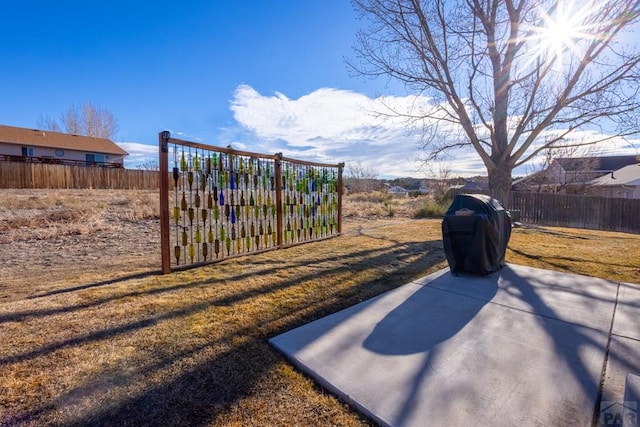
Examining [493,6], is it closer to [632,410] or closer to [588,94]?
[588,94]

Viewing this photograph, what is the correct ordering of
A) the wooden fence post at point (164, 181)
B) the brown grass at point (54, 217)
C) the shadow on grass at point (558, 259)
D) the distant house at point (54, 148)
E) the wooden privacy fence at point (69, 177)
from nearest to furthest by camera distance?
the wooden fence post at point (164, 181), the shadow on grass at point (558, 259), the brown grass at point (54, 217), the wooden privacy fence at point (69, 177), the distant house at point (54, 148)

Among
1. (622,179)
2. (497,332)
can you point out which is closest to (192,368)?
(497,332)

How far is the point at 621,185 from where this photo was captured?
19.1 m

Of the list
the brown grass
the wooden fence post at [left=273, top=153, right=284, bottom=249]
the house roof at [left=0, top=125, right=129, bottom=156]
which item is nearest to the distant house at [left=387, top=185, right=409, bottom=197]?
the brown grass

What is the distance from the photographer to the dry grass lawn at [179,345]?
1499mm

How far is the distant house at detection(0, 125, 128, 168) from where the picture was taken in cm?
2309

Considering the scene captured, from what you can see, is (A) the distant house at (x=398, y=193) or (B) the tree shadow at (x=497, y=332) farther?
(A) the distant house at (x=398, y=193)

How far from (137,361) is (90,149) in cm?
3159

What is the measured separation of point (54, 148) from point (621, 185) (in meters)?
39.6

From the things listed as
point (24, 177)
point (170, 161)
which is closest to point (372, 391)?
point (170, 161)

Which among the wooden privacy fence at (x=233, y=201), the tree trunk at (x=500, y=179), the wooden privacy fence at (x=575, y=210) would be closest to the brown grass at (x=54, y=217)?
the wooden privacy fence at (x=233, y=201)

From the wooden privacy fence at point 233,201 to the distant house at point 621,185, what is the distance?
854 inches

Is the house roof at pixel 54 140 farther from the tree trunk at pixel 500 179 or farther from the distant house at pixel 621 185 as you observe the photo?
the distant house at pixel 621 185

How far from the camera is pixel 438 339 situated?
222 centimetres
